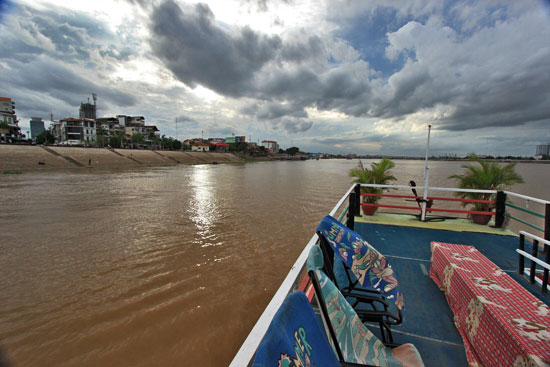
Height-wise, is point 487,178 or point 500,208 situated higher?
point 487,178

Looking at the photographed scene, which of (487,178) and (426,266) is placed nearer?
(426,266)

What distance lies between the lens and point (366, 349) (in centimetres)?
159

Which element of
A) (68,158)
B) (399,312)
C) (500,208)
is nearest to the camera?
(399,312)

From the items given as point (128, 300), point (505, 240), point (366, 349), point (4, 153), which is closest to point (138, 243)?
point (128, 300)

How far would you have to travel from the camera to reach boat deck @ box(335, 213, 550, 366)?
2217 mm

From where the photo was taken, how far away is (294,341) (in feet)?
2.97

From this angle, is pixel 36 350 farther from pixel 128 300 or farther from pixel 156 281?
pixel 156 281

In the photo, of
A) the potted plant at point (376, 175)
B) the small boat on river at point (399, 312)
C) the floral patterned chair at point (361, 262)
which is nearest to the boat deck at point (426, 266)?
the small boat on river at point (399, 312)

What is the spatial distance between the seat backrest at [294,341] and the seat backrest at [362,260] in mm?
1162

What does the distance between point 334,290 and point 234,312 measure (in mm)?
3339

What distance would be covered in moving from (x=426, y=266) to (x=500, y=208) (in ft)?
11.1

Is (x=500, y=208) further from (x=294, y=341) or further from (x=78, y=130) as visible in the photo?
(x=78, y=130)

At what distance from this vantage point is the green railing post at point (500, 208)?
5.33 m

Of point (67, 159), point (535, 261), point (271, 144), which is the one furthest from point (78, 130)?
point (271, 144)
